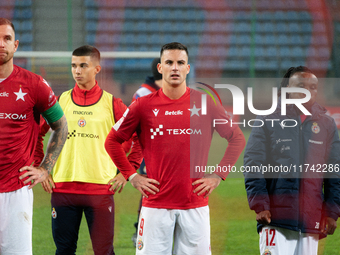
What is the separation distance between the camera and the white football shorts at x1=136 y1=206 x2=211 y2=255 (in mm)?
2352

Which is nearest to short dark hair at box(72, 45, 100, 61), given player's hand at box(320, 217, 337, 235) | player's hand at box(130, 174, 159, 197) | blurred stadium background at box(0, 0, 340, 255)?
player's hand at box(130, 174, 159, 197)

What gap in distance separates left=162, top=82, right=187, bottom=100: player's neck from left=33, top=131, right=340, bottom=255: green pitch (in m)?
1.52

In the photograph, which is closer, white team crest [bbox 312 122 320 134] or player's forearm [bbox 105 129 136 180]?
white team crest [bbox 312 122 320 134]

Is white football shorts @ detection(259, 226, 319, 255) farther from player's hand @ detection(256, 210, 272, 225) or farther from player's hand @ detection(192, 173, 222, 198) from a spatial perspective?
player's hand @ detection(192, 173, 222, 198)

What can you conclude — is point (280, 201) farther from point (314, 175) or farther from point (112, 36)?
point (112, 36)

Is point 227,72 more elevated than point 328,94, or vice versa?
point 227,72

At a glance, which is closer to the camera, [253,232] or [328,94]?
[253,232]

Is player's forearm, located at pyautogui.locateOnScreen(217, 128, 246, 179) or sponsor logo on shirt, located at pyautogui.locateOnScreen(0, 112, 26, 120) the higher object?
sponsor logo on shirt, located at pyautogui.locateOnScreen(0, 112, 26, 120)

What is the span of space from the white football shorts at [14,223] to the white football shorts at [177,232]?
0.65 m

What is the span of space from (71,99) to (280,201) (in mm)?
1687

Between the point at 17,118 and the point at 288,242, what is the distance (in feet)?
5.42

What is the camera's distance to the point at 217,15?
17.1 m

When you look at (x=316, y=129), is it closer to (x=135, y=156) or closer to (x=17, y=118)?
(x=135, y=156)

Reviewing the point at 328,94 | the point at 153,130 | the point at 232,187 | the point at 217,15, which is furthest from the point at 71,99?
the point at 217,15
